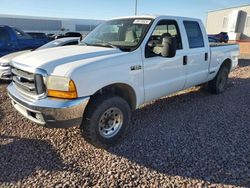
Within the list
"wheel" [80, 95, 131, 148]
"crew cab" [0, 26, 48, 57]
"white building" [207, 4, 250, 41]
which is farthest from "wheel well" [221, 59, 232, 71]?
"white building" [207, 4, 250, 41]

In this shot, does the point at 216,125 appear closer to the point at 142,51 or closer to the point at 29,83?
the point at 142,51

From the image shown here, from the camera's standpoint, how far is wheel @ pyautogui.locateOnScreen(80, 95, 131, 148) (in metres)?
3.16

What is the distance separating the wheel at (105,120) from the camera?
3164 millimetres

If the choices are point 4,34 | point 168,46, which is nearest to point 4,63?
point 4,34

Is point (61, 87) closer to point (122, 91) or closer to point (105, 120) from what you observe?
point (105, 120)

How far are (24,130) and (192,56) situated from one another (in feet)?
11.4

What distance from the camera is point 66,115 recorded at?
287 cm

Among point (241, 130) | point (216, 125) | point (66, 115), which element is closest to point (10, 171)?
point (66, 115)

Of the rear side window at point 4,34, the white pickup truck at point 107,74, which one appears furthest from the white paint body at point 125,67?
the rear side window at point 4,34

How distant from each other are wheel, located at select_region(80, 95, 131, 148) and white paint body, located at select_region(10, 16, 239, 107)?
24 centimetres

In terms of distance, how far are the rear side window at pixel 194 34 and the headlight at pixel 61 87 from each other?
288 cm

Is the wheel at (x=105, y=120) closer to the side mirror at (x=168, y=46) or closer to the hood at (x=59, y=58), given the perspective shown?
the hood at (x=59, y=58)

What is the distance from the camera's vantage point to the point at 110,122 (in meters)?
3.54

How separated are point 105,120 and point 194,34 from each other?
113 inches
